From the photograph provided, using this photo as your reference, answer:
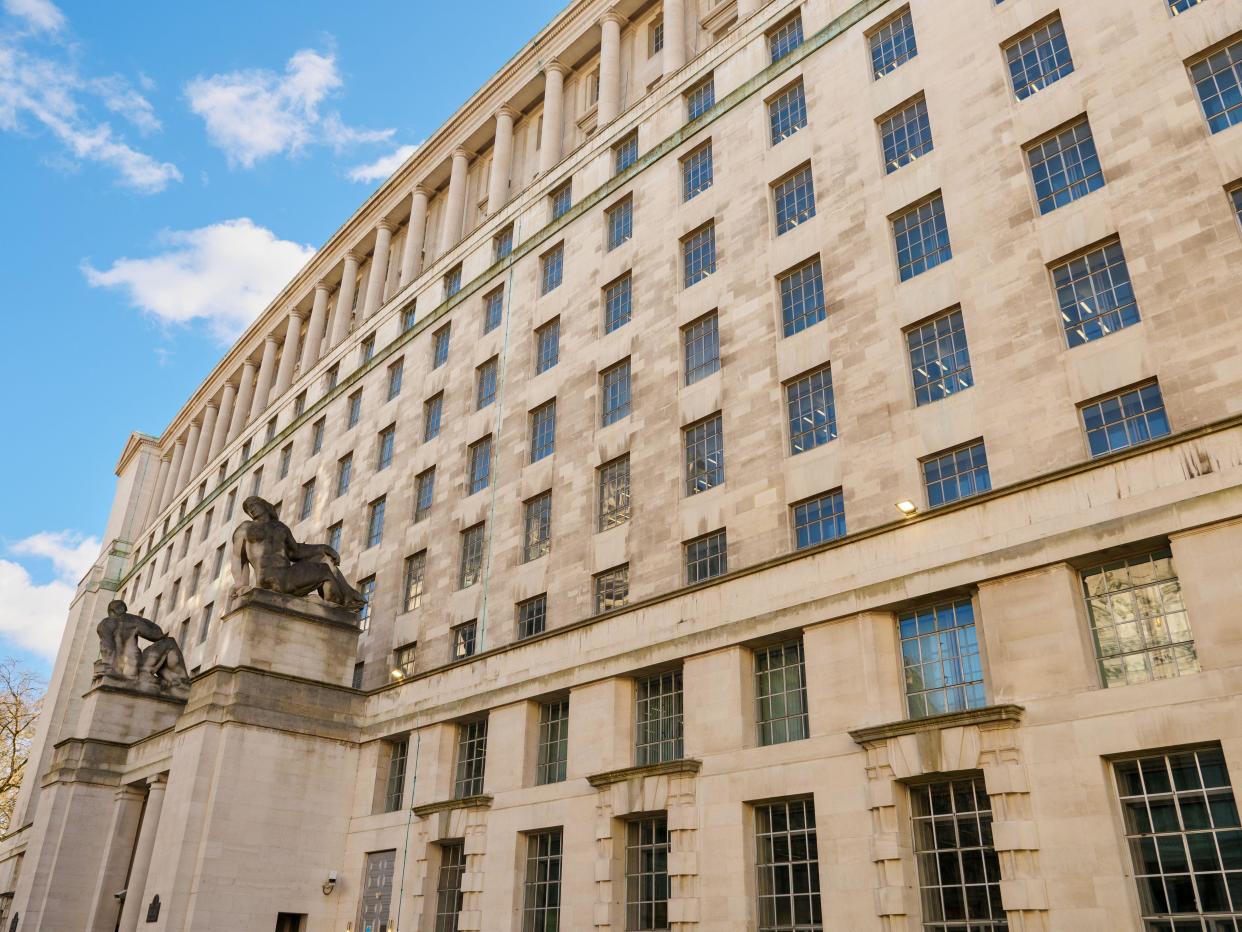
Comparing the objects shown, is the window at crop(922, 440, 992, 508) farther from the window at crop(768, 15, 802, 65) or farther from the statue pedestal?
the statue pedestal

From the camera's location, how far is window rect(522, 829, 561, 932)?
2773 cm

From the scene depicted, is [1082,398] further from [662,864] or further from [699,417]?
[662,864]

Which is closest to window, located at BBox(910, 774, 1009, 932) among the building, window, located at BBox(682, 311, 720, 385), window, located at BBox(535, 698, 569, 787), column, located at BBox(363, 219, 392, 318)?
the building

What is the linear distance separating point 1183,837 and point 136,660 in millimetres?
43259

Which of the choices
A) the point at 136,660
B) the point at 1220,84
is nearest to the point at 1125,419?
the point at 1220,84

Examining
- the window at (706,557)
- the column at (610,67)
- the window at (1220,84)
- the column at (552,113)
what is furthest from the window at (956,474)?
the column at (552,113)

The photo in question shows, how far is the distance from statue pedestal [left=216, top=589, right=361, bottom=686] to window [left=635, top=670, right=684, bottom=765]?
47.9 feet

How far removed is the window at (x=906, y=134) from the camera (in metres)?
27.8

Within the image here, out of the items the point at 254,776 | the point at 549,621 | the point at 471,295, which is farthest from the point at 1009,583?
the point at 471,295

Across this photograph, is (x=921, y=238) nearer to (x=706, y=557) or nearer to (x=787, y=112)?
(x=787, y=112)

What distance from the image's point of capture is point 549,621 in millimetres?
32094

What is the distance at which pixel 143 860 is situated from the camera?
3678 cm

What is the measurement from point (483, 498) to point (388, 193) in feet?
83.7

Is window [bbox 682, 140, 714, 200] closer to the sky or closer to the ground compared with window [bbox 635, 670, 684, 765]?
closer to the sky
